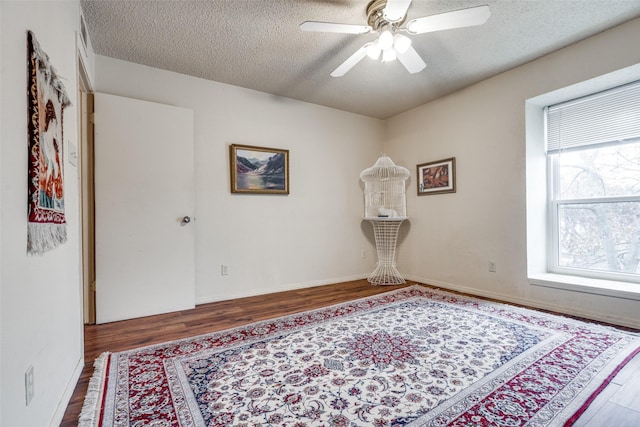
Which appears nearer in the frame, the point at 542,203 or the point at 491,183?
the point at 542,203

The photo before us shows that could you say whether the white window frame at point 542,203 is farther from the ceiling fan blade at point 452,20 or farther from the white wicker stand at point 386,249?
the ceiling fan blade at point 452,20

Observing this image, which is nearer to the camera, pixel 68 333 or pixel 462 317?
pixel 68 333

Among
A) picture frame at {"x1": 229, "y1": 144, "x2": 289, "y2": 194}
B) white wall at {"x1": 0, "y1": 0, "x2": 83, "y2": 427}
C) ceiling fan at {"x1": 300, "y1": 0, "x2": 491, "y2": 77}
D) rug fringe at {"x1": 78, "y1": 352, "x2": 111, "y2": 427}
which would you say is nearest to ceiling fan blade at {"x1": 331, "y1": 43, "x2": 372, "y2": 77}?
ceiling fan at {"x1": 300, "y1": 0, "x2": 491, "y2": 77}

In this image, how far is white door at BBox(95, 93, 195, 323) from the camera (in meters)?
2.62

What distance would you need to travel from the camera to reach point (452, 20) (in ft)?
5.95

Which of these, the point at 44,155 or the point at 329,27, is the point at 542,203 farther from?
the point at 44,155

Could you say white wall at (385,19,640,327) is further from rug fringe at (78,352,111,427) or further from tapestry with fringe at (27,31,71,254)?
tapestry with fringe at (27,31,71,254)

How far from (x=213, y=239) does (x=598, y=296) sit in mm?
3676

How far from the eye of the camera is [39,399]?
1.12 m

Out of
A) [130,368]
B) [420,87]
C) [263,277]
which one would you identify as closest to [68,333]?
[130,368]

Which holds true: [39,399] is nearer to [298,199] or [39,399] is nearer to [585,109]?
[298,199]

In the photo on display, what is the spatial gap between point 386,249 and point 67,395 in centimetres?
363

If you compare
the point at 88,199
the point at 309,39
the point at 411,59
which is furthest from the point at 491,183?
the point at 88,199

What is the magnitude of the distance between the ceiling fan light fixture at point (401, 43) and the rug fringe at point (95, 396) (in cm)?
272
